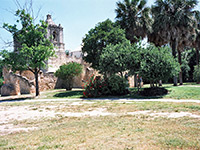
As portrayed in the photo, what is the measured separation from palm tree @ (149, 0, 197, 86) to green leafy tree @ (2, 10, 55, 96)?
1203cm

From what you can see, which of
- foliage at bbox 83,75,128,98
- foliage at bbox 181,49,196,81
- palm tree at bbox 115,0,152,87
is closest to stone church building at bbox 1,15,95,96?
foliage at bbox 83,75,128,98

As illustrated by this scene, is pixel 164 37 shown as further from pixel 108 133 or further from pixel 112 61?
pixel 108 133

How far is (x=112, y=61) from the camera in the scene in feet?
50.2

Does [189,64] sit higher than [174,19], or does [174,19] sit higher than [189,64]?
[174,19]

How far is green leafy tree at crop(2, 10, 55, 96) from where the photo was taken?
1595 centimetres

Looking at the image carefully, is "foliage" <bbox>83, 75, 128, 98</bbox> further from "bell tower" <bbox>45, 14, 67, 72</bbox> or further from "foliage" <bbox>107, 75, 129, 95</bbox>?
"bell tower" <bbox>45, 14, 67, 72</bbox>

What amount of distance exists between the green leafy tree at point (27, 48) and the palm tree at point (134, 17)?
9684 mm

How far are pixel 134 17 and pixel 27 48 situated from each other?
12594 millimetres

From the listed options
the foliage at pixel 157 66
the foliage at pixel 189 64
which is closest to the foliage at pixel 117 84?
the foliage at pixel 157 66

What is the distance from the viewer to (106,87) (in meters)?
15.3

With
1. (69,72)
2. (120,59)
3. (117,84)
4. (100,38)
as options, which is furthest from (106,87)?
(69,72)

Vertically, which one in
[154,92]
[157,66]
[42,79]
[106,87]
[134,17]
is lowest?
[154,92]

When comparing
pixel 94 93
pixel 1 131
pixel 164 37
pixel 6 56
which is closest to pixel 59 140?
pixel 1 131

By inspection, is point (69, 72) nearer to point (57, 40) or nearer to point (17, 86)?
point (17, 86)
